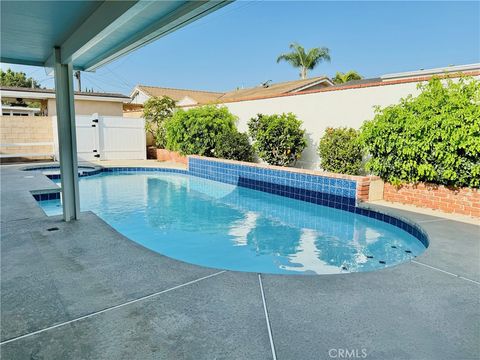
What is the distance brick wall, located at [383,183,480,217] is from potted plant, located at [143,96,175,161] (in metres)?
11.9

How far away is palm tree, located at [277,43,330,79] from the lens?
2905 centimetres

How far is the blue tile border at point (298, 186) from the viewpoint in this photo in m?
6.16

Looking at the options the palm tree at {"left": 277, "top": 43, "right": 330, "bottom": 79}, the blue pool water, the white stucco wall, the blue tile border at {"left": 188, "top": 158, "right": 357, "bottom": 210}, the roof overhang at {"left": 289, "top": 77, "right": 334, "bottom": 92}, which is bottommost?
the blue pool water

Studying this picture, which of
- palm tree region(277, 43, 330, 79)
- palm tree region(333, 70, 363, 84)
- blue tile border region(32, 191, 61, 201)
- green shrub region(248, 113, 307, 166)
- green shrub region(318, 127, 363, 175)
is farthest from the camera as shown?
palm tree region(277, 43, 330, 79)

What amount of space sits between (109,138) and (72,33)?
38.9ft

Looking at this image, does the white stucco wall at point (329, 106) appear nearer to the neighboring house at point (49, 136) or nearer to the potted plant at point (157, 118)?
the potted plant at point (157, 118)

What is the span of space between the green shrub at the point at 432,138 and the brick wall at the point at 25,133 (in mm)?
13404

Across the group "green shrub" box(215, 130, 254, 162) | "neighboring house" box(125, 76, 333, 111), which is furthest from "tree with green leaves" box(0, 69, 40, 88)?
"green shrub" box(215, 130, 254, 162)

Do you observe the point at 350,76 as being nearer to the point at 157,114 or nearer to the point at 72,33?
the point at 157,114

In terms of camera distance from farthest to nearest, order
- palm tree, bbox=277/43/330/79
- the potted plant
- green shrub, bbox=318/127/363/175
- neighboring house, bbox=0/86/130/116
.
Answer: palm tree, bbox=277/43/330/79 < neighboring house, bbox=0/86/130/116 < the potted plant < green shrub, bbox=318/127/363/175

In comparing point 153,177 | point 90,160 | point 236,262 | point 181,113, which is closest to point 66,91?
point 236,262

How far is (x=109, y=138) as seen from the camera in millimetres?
15367

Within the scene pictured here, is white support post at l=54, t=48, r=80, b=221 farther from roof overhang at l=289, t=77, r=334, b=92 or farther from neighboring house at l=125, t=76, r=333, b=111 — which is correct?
neighboring house at l=125, t=76, r=333, b=111

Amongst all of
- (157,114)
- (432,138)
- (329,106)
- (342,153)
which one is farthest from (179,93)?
(432,138)
